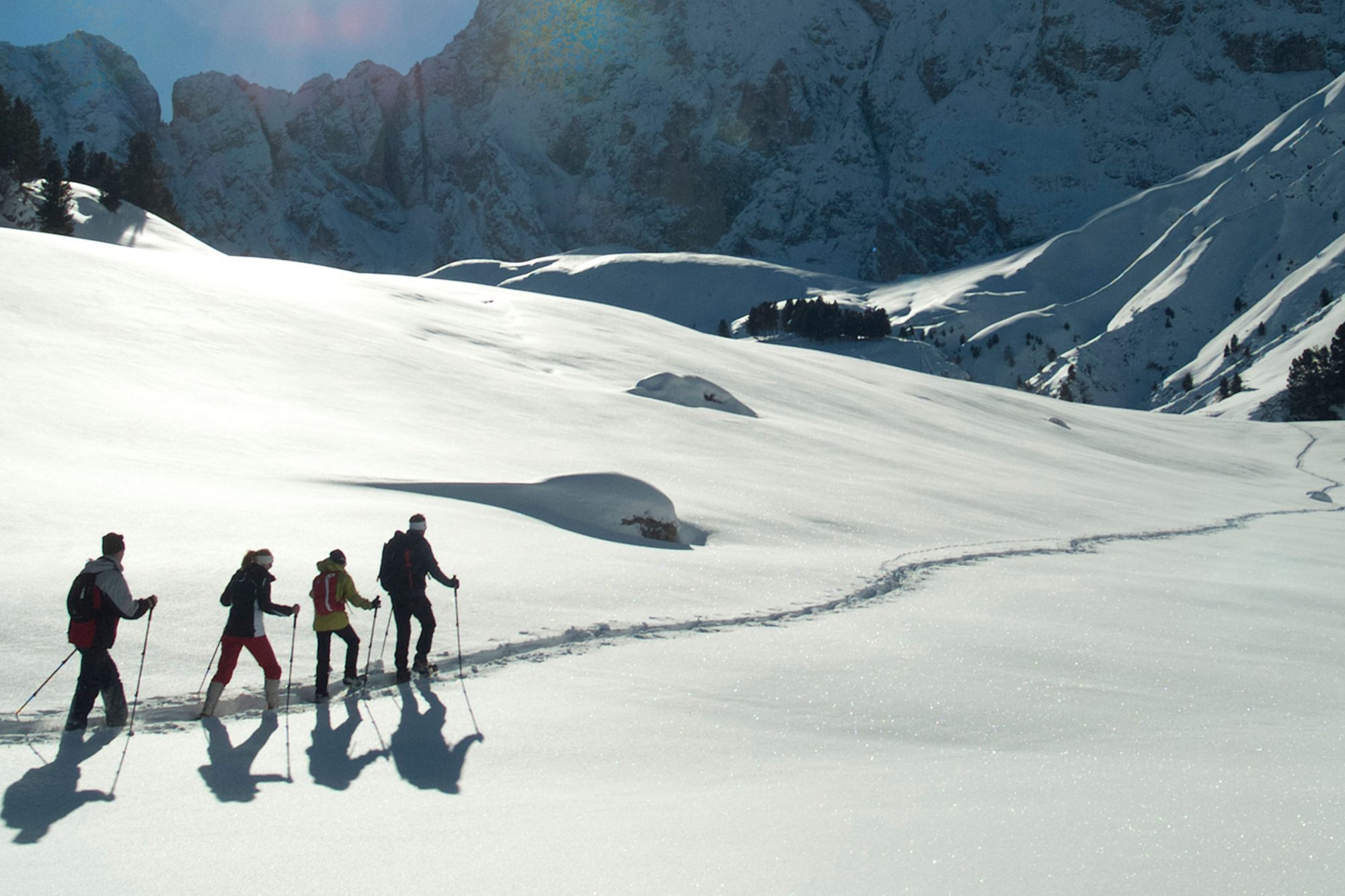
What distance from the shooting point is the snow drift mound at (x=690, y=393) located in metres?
28.4

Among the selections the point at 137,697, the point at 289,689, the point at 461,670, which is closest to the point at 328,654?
the point at 289,689

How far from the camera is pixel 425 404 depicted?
72.8 feet

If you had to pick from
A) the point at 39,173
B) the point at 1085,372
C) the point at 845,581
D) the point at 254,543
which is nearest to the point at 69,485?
the point at 254,543

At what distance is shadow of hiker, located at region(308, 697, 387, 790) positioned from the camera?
6227 millimetres

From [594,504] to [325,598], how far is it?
730cm

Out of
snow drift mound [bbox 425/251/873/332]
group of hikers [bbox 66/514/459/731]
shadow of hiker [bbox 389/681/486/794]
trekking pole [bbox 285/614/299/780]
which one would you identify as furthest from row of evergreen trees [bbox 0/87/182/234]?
snow drift mound [bbox 425/251/873/332]

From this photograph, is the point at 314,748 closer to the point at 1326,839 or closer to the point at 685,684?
the point at 685,684

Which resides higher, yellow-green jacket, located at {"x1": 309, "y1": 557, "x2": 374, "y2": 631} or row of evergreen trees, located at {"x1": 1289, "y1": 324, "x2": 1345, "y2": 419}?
row of evergreen trees, located at {"x1": 1289, "y1": 324, "x2": 1345, "y2": 419}

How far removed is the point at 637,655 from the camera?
9016mm

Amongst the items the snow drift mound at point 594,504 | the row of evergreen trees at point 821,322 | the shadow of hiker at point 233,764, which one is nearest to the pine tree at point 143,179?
the snow drift mound at point 594,504

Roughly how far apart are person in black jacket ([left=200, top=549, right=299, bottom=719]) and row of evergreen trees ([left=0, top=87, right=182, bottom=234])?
181ft

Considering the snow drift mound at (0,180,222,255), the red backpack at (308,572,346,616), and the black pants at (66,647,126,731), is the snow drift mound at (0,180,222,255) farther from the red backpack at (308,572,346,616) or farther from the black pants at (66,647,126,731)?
the black pants at (66,647,126,731)

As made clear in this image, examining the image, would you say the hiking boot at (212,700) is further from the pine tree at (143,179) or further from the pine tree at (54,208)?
the pine tree at (143,179)

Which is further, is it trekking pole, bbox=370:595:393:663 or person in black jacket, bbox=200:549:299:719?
trekking pole, bbox=370:595:393:663
